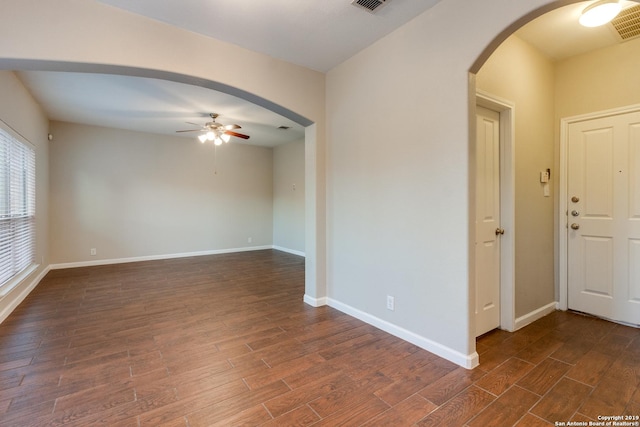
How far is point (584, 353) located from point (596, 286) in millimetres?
1152

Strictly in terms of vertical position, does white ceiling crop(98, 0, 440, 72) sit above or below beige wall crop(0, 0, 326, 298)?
above

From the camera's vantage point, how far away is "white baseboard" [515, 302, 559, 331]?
9.55 feet

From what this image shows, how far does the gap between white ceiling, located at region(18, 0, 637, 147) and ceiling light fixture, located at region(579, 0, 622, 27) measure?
9 centimetres

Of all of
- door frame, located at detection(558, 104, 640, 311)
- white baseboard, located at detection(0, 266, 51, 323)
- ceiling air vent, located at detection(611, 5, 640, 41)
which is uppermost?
ceiling air vent, located at detection(611, 5, 640, 41)

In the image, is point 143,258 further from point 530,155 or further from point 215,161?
point 530,155

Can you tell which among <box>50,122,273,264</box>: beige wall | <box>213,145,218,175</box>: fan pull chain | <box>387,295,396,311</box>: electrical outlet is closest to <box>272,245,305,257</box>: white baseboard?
<box>50,122,273,264</box>: beige wall

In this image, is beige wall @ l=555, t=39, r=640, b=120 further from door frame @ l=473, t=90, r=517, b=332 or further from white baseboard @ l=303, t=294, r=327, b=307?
white baseboard @ l=303, t=294, r=327, b=307

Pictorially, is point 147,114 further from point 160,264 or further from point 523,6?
point 523,6

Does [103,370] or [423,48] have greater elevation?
[423,48]

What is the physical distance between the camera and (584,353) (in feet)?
7.82

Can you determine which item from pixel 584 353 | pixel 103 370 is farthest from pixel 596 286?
pixel 103 370

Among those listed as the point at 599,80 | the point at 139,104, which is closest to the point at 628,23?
the point at 599,80

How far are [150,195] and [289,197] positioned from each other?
123 inches

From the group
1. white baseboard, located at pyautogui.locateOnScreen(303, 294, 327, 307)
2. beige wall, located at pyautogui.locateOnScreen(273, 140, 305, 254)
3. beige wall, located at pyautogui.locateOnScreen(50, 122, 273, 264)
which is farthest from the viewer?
beige wall, located at pyautogui.locateOnScreen(273, 140, 305, 254)
